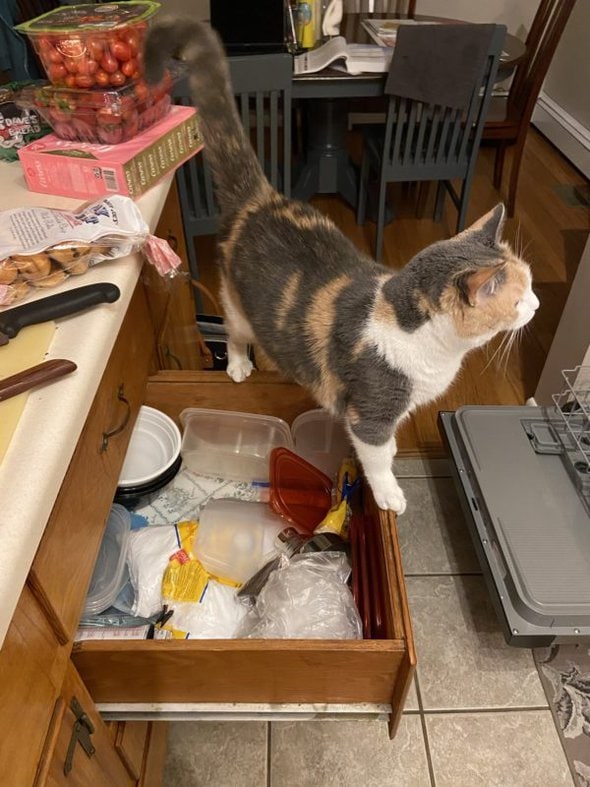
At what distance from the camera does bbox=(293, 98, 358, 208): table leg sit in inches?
98.9

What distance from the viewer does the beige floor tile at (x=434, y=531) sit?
1.38m

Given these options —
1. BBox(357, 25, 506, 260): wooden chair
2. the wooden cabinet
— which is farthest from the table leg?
the wooden cabinet

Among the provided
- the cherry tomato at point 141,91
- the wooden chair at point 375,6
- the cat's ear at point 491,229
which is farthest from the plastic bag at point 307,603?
the wooden chair at point 375,6

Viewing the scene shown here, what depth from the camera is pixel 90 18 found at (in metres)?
0.88

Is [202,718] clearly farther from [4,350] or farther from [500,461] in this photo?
[500,461]

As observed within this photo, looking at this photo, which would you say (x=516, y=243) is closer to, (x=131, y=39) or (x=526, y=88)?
(x=526, y=88)

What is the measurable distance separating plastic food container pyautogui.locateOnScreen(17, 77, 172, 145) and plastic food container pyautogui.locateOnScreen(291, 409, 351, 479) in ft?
2.10

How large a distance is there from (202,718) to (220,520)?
356 millimetres

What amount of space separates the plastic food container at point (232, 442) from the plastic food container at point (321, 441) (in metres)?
0.04

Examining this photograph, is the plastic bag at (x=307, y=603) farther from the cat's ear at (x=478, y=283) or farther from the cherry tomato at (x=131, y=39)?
the cherry tomato at (x=131, y=39)

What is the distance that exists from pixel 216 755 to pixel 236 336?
835 mm

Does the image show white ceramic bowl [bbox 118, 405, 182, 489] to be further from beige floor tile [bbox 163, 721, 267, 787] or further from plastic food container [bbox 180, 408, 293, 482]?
beige floor tile [bbox 163, 721, 267, 787]

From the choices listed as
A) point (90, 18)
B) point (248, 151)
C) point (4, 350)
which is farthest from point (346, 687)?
point (90, 18)

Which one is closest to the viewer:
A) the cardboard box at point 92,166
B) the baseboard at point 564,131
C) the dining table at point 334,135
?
the cardboard box at point 92,166
